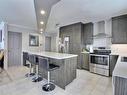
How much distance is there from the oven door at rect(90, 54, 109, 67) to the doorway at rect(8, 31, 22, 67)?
445cm

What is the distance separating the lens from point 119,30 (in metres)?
3.77

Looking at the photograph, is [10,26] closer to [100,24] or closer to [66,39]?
[66,39]

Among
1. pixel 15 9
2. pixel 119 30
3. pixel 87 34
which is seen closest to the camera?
pixel 119 30

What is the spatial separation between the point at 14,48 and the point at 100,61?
4.97m

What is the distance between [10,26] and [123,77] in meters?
6.00

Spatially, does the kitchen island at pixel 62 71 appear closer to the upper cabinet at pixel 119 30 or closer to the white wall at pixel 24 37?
the upper cabinet at pixel 119 30

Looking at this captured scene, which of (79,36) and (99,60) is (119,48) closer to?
(99,60)

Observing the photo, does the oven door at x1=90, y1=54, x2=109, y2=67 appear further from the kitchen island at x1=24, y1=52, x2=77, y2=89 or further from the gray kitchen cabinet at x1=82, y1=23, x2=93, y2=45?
the kitchen island at x1=24, y1=52, x2=77, y2=89

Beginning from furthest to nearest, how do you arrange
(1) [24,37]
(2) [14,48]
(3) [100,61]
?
(1) [24,37] < (2) [14,48] < (3) [100,61]

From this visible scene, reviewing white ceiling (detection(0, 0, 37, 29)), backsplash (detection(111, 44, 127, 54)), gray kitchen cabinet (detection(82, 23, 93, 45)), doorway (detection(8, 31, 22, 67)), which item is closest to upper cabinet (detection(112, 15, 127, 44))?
backsplash (detection(111, 44, 127, 54))

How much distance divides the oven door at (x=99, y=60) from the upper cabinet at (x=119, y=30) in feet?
2.69

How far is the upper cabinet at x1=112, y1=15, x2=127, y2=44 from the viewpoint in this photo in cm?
365

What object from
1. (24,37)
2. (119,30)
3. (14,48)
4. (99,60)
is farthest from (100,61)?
(14,48)

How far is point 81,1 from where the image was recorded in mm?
2814
